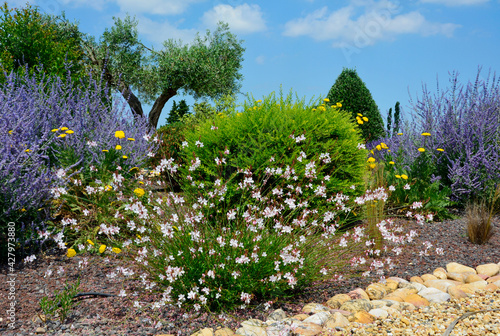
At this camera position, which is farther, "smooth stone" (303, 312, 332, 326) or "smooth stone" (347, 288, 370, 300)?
"smooth stone" (347, 288, 370, 300)

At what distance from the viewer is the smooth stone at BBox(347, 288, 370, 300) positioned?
11.3ft

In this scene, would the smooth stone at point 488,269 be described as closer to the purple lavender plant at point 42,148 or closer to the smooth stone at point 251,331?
the smooth stone at point 251,331

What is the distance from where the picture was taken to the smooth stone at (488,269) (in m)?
4.22

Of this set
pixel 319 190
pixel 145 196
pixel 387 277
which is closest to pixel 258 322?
pixel 319 190

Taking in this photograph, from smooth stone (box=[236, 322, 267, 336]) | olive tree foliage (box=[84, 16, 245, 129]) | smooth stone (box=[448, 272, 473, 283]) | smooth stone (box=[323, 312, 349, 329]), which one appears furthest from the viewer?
olive tree foliage (box=[84, 16, 245, 129])

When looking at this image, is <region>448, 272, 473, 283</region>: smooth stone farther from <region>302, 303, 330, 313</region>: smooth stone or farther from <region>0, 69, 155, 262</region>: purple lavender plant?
<region>0, 69, 155, 262</region>: purple lavender plant

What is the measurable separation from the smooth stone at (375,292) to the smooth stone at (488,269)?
141 centimetres

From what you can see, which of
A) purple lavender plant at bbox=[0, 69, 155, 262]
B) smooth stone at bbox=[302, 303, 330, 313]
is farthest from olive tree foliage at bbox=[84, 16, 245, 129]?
smooth stone at bbox=[302, 303, 330, 313]

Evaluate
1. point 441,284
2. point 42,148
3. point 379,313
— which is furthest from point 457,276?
point 42,148

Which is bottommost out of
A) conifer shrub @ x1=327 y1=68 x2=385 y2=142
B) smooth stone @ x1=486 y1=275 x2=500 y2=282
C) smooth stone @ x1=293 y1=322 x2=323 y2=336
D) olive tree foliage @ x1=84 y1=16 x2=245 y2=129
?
smooth stone @ x1=486 y1=275 x2=500 y2=282

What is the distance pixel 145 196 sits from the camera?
455cm

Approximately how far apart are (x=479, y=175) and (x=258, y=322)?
5269 millimetres

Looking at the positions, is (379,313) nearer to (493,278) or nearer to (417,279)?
(417,279)

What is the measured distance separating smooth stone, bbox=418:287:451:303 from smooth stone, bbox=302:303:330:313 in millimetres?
979
